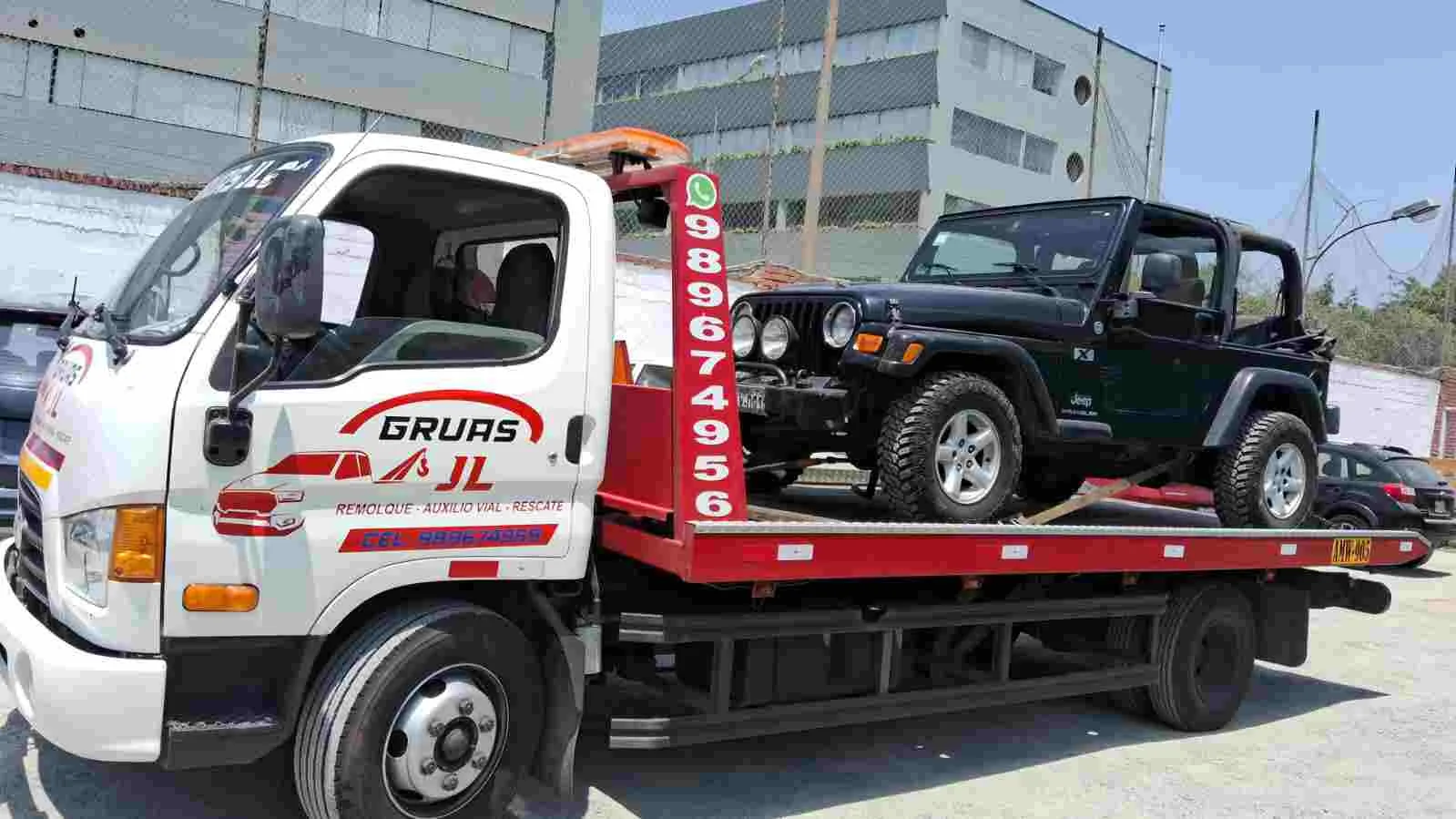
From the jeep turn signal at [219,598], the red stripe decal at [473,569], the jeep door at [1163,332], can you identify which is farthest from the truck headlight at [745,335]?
the jeep turn signal at [219,598]

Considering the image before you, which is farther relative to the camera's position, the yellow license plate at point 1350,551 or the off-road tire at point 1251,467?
the yellow license plate at point 1350,551

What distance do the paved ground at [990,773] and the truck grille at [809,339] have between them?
1.79 meters

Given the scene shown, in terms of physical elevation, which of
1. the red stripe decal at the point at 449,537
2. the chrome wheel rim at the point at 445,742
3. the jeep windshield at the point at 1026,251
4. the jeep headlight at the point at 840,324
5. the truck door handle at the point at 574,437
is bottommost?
the chrome wheel rim at the point at 445,742

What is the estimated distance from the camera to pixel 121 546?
352cm

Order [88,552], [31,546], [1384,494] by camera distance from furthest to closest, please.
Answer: [1384,494], [31,546], [88,552]

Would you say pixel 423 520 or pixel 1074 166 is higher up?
pixel 1074 166

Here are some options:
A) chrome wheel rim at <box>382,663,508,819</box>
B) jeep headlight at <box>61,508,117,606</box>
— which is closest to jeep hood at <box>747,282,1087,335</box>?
chrome wheel rim at <box>382,663,508,819</box>

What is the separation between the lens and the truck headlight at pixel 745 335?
6.04 meters

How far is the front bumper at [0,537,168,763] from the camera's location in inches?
137

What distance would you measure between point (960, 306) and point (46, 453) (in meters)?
3.72

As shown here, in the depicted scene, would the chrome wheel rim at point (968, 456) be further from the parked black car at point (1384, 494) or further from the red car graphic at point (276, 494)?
the parked black car at point (1384, 494)

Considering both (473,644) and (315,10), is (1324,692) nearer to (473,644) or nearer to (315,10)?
(473,644)

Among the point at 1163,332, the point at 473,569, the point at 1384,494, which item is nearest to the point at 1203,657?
the point at 1163,332

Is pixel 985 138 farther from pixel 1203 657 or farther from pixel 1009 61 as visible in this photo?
pixel 1203 657
